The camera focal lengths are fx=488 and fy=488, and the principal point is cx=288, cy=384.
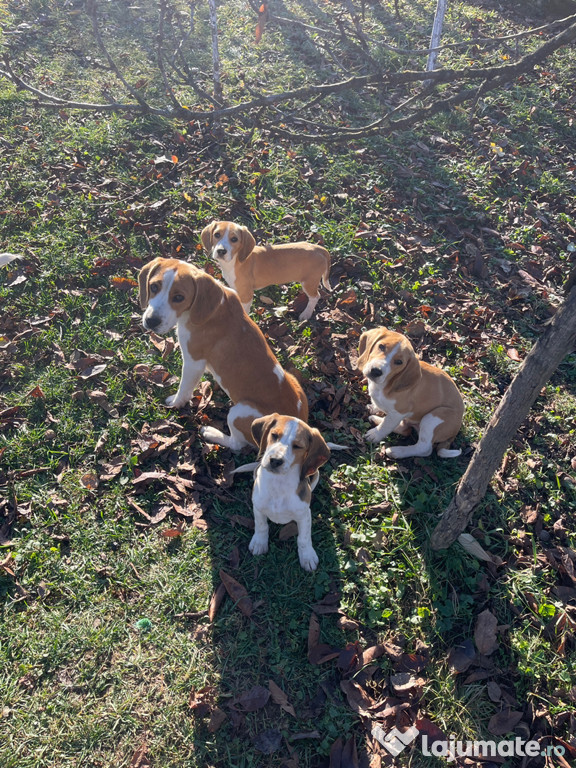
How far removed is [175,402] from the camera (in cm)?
491

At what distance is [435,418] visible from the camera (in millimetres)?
4570

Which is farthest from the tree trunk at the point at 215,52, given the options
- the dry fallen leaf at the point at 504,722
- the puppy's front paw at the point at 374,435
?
the dry fallen leaf at the point at 504,722

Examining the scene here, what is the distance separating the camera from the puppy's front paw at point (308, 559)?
3.88 metres

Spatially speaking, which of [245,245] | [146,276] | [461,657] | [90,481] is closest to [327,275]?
[245,245]

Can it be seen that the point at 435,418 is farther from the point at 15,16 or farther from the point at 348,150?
the point at 15,16

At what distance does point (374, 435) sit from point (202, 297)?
6.92 feet

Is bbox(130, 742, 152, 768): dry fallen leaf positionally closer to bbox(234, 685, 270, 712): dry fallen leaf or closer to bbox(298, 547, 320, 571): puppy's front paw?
bbox(234, 685, 270, 712): dry fallen leaf

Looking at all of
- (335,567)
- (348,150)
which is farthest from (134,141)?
(335,567)

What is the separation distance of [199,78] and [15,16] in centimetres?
537

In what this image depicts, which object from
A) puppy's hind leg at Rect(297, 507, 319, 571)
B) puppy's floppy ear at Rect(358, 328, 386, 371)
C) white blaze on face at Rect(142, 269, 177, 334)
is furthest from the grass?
white blaze on face at Rect(142, 269, 177, 334)

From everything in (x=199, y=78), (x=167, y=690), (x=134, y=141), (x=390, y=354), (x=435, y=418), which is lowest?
(x=167, y=690)

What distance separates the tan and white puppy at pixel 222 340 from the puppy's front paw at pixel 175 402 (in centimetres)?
44

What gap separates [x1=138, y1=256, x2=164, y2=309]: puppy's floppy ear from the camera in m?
4.39

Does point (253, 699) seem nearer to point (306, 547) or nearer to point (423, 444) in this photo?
point (306, 547)
